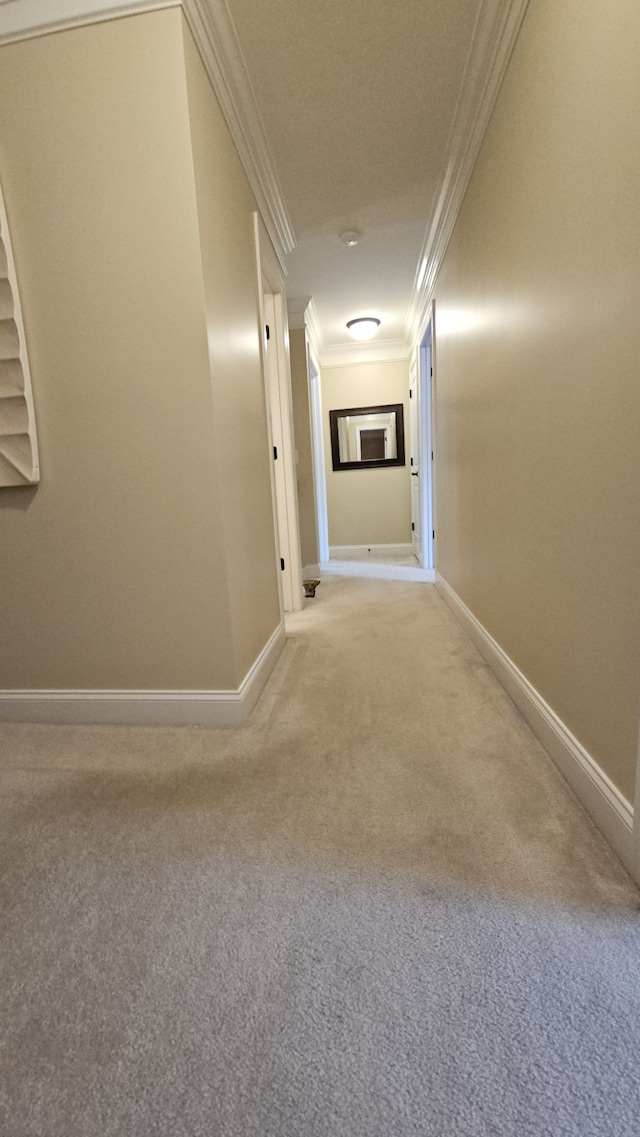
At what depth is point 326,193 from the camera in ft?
7.59

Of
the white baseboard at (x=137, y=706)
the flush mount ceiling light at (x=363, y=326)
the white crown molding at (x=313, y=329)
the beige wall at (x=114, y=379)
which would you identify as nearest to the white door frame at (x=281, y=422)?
the beige wall at (x=114, y=379)

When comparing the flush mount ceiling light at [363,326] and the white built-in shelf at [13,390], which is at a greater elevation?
the flush mount ceiling light at [363,326]

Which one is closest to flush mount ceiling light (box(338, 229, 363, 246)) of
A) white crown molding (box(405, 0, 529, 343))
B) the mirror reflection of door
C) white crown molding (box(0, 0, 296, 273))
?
white crown molding (box(405, 0, 529, 343))

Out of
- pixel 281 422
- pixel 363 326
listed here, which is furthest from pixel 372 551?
pixel 281 422

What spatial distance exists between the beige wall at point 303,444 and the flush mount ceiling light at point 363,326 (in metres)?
0.77

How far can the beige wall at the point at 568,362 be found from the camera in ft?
3.01

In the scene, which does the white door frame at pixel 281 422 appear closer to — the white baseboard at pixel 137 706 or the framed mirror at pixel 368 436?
the white baseboard at pixel 137 706

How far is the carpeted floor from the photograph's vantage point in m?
0.61

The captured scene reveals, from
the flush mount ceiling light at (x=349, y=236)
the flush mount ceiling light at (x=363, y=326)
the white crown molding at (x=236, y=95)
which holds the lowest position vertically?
the white crown molding at (x=236, y=95)

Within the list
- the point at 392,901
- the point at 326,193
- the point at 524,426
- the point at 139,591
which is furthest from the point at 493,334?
the point at 392,901

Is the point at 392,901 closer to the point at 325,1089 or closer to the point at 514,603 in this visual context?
the point at 325,1089

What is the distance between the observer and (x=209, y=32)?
4.56 ft

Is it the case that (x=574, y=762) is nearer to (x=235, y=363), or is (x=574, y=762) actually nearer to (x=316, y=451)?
(x=235, y=363)

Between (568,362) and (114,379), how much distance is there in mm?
1363
